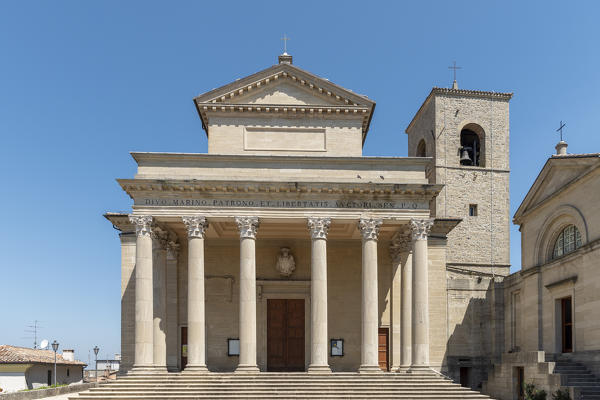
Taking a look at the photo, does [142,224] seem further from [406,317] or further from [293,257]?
[406,317]

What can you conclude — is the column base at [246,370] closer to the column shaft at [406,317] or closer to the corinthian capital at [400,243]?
the column shaft at [406,317]

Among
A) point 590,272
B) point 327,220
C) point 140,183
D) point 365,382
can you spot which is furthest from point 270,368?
point 590,272

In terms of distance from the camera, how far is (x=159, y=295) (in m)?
24.4

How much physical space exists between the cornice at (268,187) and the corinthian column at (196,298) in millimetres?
1362

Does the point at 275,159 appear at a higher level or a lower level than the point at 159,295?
higher

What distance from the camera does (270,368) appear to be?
27.1 m

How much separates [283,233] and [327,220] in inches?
189

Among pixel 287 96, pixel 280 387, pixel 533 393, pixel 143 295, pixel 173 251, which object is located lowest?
pixel 533 393

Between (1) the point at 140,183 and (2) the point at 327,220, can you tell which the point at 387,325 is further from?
(1) the point at 140,183

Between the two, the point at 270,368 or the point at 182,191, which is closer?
the point at 182,191

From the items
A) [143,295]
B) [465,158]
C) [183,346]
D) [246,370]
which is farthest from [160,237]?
[465,158]

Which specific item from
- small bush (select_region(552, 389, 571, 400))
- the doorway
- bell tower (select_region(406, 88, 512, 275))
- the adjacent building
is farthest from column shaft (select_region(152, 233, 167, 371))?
bell tower (select_region(406, 88, 512, 275))

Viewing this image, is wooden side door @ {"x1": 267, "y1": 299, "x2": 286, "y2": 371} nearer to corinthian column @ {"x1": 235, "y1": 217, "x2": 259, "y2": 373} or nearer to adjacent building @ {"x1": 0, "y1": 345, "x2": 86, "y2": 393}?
corinthian column @ {"x1": 235, "y1": 217, "x2": 259, "y2": 373}

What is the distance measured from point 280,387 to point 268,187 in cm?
776
